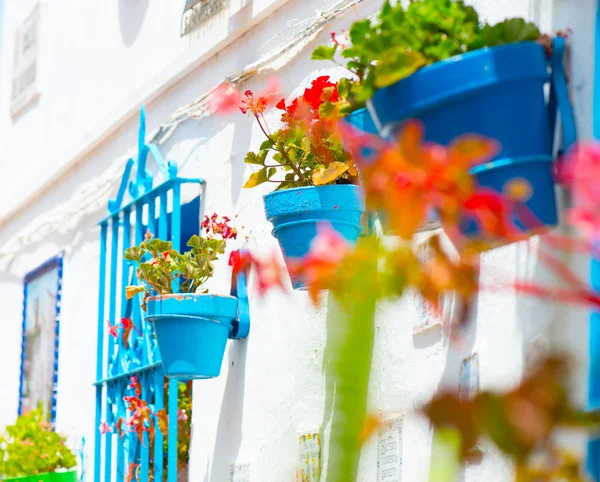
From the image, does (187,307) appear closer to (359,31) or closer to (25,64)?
(359,31)

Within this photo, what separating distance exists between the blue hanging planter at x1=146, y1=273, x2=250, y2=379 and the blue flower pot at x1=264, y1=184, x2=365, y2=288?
0.77 m

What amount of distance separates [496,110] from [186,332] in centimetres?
193

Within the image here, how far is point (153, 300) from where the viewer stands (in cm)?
413

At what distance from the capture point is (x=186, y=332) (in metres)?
4.10

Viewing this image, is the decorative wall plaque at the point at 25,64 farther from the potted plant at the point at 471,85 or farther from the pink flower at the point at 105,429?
the potted plant at the point at 471,85

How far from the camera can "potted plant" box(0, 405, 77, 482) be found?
566 centimetres

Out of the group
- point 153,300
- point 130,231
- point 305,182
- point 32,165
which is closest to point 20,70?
point 32,165

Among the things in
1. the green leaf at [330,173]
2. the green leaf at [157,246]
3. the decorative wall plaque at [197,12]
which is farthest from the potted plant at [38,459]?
the green leaf at [330,173]

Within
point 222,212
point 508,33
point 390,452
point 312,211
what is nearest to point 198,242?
point 222,212

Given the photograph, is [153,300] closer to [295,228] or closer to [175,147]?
[295,228]

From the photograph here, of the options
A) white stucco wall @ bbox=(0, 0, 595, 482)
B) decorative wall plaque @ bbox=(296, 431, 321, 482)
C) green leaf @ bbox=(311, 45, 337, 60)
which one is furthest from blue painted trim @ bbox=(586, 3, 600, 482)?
decorative wall plaque @ bbox=(296, 431, 321, 482)

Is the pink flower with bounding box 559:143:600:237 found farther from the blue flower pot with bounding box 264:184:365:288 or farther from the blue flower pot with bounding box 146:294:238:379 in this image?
the blue flower pot with bounding box 146:294:238:379

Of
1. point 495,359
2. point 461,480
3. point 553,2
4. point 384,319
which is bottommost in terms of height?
point 461,480

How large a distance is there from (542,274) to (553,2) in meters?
→ 0.68
